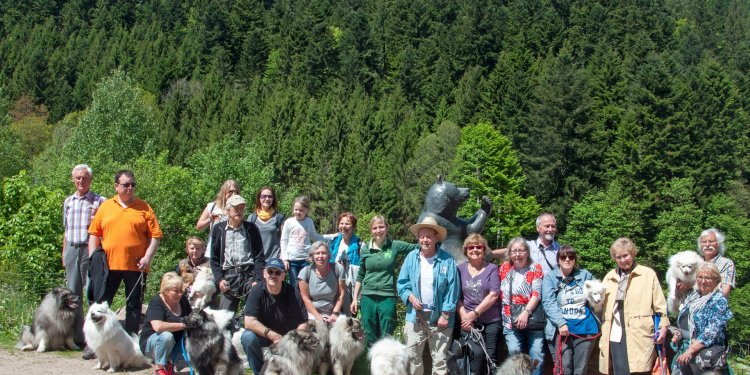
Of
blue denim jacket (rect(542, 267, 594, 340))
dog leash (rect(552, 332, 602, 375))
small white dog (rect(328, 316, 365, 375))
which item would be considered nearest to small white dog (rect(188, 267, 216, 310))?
small white dog (rect(328, 316, 365, 375))

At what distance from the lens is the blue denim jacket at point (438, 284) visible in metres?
6.66

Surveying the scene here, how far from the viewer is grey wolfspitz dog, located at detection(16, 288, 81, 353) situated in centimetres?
770

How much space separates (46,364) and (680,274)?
19.9 feet

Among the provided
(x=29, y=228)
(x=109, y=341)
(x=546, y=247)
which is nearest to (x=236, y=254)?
(x=109, y=341)

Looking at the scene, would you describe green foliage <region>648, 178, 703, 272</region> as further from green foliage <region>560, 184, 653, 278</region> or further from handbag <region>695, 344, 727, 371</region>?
handbag <region>695, 344, 727, 371</region>

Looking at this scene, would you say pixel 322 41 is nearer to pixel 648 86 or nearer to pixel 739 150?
pixel 648 86

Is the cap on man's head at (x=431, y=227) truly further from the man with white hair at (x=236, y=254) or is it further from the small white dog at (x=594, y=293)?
the man with white hair at (x=236, y=254)

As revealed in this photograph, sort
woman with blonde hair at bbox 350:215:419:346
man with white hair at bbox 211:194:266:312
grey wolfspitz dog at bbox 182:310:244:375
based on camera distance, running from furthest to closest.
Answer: man with white hair at bbox 211:194:266:312
woman with blonde hair at bbox 350:215:419:346
grey wolfspitz dog at bbox 182:310:244:375

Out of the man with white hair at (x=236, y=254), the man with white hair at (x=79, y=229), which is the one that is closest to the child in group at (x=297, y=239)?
the man with white hair at (x=236, y=254)

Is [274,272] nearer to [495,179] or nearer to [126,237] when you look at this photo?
[126,237]

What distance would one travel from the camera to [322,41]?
72688 mm

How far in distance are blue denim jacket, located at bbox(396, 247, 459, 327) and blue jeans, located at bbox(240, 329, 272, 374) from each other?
4.36 ft

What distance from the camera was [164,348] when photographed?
270 inches

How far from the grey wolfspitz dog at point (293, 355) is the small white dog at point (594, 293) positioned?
2413 mm
